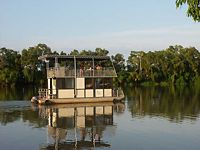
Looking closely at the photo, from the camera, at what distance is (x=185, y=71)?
111m

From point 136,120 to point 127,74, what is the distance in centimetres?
7681

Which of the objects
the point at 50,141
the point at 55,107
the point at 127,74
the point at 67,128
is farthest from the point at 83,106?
the point at 127,74

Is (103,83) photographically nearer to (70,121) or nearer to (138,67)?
(70,121)

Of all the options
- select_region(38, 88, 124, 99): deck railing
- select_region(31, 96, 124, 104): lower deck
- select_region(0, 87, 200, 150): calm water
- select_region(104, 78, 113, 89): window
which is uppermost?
select_region(104, 78, 113, 89): window

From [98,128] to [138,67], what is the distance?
276 feet

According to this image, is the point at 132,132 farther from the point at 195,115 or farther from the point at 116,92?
the point at 116,92

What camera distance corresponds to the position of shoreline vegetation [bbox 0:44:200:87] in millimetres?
98875

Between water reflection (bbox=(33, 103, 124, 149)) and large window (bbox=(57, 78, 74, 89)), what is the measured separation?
2759mm

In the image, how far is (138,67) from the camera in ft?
361

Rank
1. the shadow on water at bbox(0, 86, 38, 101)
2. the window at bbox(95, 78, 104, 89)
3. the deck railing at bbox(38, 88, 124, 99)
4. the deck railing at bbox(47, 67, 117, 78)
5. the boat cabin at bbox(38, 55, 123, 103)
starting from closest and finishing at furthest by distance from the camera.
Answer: the deck railing at bbox(38, 88, 124, 99)
the boat cabin at bbox(38, 55, 123, 103)
the deck railing at bbox(47, 67, 117, 78)
the window at bbox(95, 78, 104, 89)
the shadow on water at bbox(0, 86, 38, 101)

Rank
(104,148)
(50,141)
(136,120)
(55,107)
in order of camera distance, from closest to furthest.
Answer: (104,148), (50,141), (136,120), (55,107)

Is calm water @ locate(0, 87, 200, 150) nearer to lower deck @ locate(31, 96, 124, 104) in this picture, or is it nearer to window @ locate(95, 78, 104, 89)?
lower deck @ locate(31, 96, 124, 104)

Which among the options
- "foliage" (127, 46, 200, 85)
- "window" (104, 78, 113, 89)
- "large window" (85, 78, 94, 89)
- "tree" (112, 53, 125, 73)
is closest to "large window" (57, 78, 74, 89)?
"large window" (85, 78, 94, 89)

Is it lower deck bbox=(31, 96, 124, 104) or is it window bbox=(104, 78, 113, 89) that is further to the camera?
window bbox=(104, 78, 113, 89)
